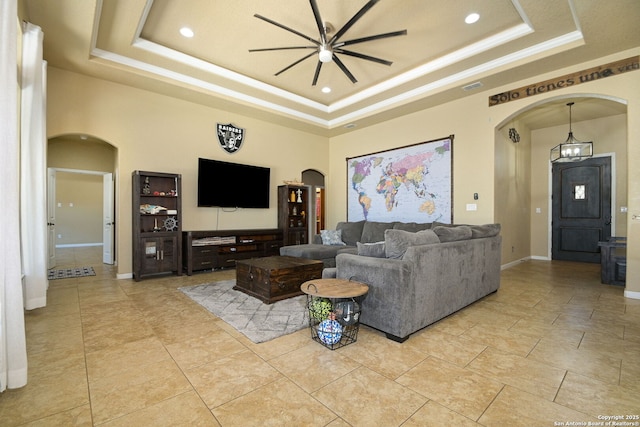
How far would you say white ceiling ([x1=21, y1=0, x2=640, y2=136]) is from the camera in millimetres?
3244

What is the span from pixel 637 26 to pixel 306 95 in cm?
470

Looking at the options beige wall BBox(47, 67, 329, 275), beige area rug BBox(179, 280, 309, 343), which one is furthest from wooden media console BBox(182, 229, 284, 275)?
beige area rug BBox(179, 280, 309, 343)

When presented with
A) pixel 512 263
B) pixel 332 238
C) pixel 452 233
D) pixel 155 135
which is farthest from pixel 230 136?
pixel 512 263

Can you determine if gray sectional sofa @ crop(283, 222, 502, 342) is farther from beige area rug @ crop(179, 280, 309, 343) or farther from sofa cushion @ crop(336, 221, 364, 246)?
sofa cushion @ crop(336, 221, 364, 246)

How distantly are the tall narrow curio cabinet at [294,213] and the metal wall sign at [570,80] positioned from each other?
4105 mm

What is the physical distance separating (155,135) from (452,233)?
5.00 m

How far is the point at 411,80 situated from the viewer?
4.91 metres

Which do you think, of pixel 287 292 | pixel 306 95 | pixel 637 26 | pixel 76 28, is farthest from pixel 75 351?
pixel 637 26

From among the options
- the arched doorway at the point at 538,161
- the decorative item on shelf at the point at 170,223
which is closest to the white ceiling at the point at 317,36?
the arched doorway at the point at 538,161

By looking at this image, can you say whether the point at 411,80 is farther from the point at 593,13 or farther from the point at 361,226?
the point at 361,226

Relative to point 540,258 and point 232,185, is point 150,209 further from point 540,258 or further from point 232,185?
point 540,258

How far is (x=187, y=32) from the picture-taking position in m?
3.80

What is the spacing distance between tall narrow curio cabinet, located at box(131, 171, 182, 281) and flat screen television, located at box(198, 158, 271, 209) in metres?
0.54

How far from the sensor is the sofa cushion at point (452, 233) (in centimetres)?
295
